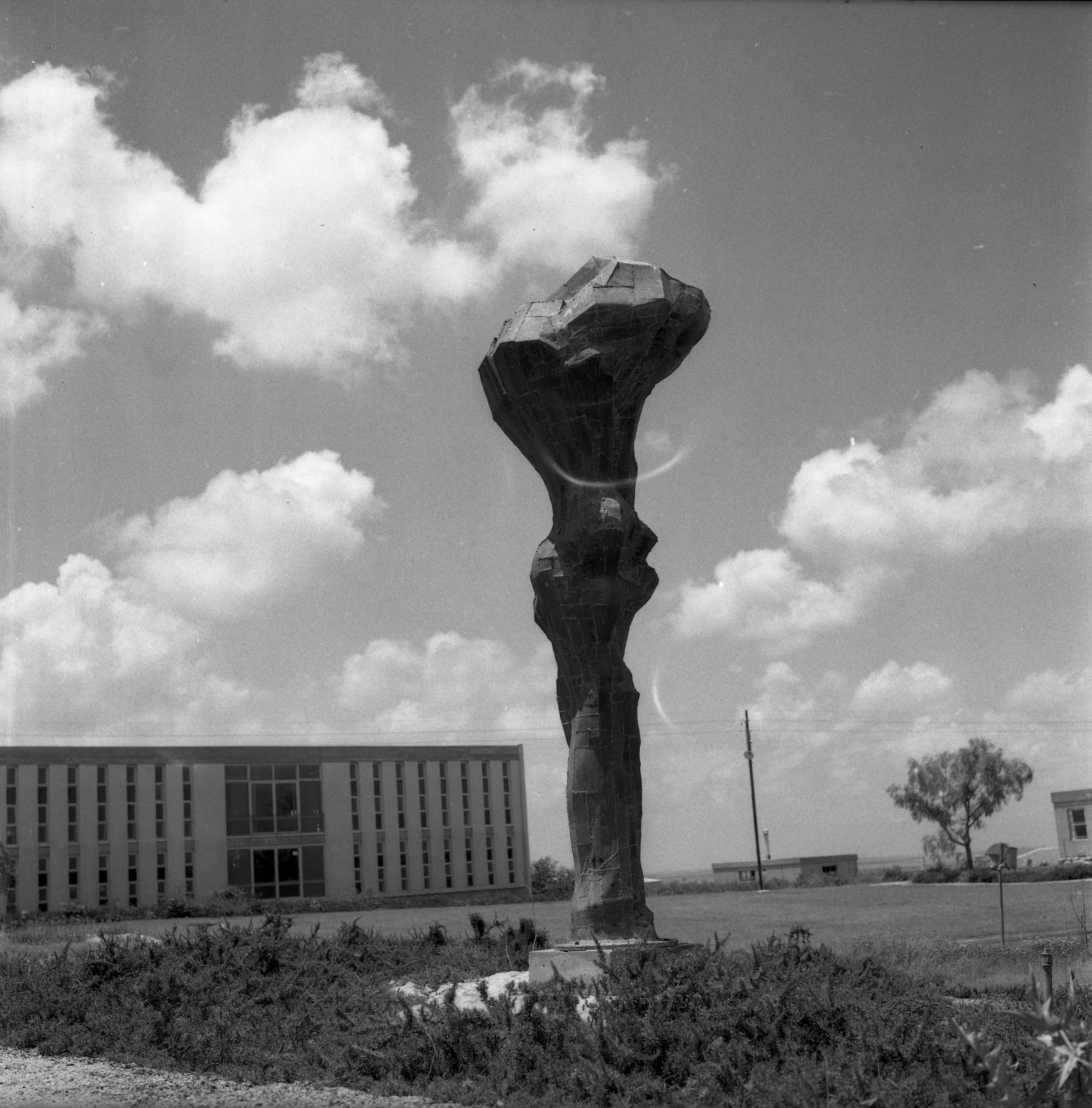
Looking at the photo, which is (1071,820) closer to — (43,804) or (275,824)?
(275,824)

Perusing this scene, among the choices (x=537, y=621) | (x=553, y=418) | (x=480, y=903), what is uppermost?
(x=553, y=418)

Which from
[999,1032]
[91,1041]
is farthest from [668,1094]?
[91,1041]

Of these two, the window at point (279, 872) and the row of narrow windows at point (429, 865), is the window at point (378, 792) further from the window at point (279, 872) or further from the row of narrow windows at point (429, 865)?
the window at point (279, 872)

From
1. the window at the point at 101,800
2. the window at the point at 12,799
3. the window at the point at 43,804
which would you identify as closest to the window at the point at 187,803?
the window at the point at 101,800

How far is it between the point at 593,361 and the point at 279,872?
46977 millimetres

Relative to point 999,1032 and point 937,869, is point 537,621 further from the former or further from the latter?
point 937,869

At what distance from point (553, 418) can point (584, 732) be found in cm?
340

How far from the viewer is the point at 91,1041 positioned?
41.0ft

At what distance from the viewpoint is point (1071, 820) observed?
2325 inches

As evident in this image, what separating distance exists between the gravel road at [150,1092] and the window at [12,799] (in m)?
43.8

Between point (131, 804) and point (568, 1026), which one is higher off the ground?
point (131, 804)

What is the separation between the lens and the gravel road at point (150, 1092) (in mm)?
9695

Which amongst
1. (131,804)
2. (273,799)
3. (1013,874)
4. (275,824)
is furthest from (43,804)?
(1013,874)

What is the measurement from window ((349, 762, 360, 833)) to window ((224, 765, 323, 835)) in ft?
5.03
